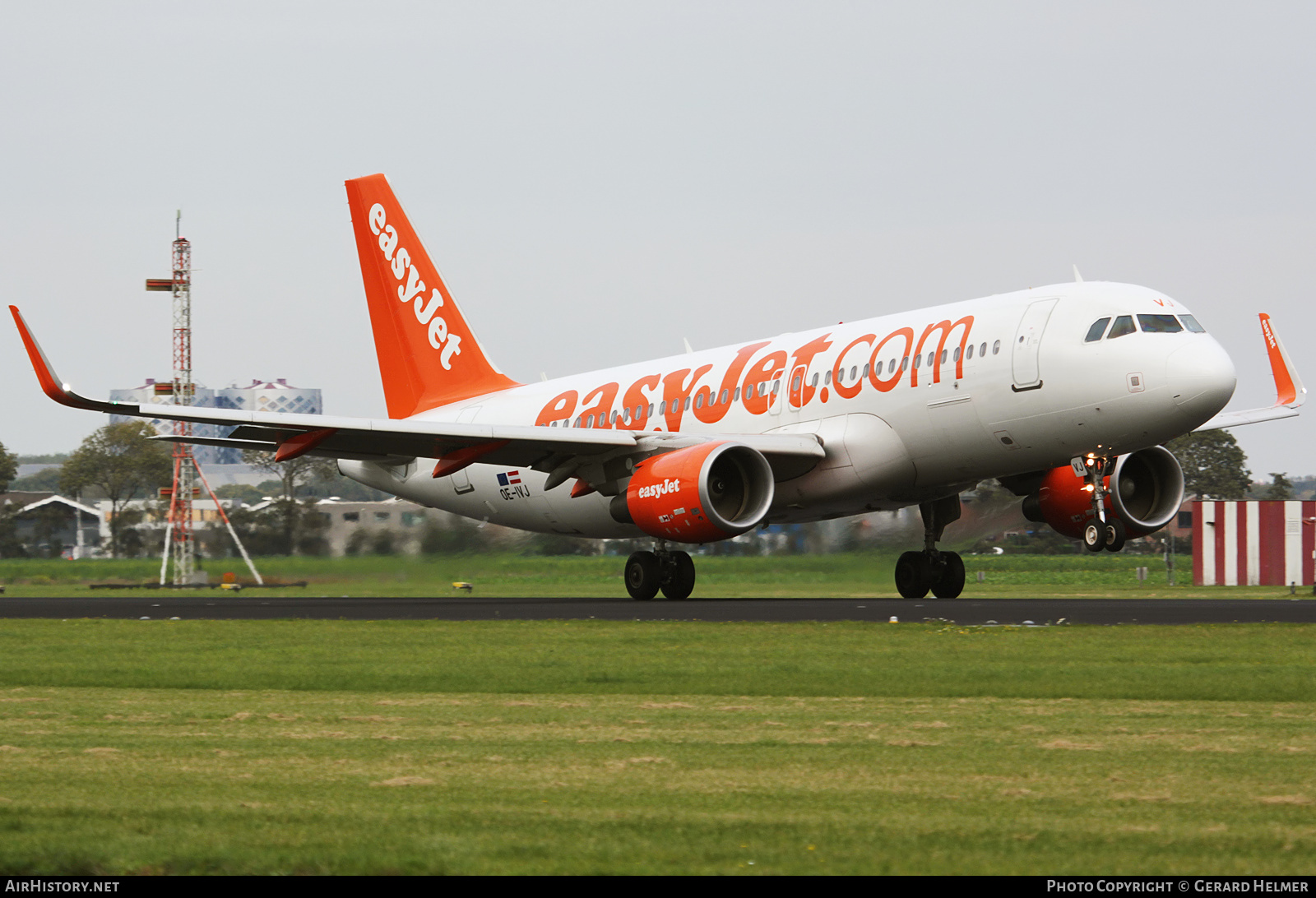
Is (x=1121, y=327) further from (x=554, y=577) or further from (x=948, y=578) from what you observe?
(x=554, y=577)

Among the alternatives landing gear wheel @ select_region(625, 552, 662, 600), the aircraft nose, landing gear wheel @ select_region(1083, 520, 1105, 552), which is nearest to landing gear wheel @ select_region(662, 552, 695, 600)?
landing gear wheel @ select_region(625, 552, 662, 600)

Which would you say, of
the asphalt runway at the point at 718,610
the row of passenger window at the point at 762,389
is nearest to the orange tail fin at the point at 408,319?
the row of passenger window at the point at 762,389

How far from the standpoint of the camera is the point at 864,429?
27.5m

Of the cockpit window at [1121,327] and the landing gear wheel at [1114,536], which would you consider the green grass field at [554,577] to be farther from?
the cockpit window at [1121,327]

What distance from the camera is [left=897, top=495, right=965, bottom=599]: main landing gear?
3020cm

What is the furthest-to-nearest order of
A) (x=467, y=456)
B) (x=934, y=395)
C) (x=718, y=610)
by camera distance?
1. (x=467, y=456)
2. (x=934, y=395)
3. (x=718, y=610)

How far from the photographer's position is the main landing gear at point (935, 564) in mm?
30203

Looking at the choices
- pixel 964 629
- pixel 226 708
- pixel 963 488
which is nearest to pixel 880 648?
pixel 964 629

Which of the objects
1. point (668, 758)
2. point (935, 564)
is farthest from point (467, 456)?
point (668, 758)

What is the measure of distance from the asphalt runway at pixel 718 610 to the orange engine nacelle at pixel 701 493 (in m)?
1.33

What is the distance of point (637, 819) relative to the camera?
24.6 feet

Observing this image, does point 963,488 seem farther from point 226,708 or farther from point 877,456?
point 226,708

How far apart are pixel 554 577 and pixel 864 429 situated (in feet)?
47.8

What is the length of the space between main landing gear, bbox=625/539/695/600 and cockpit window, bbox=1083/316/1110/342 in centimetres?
883
